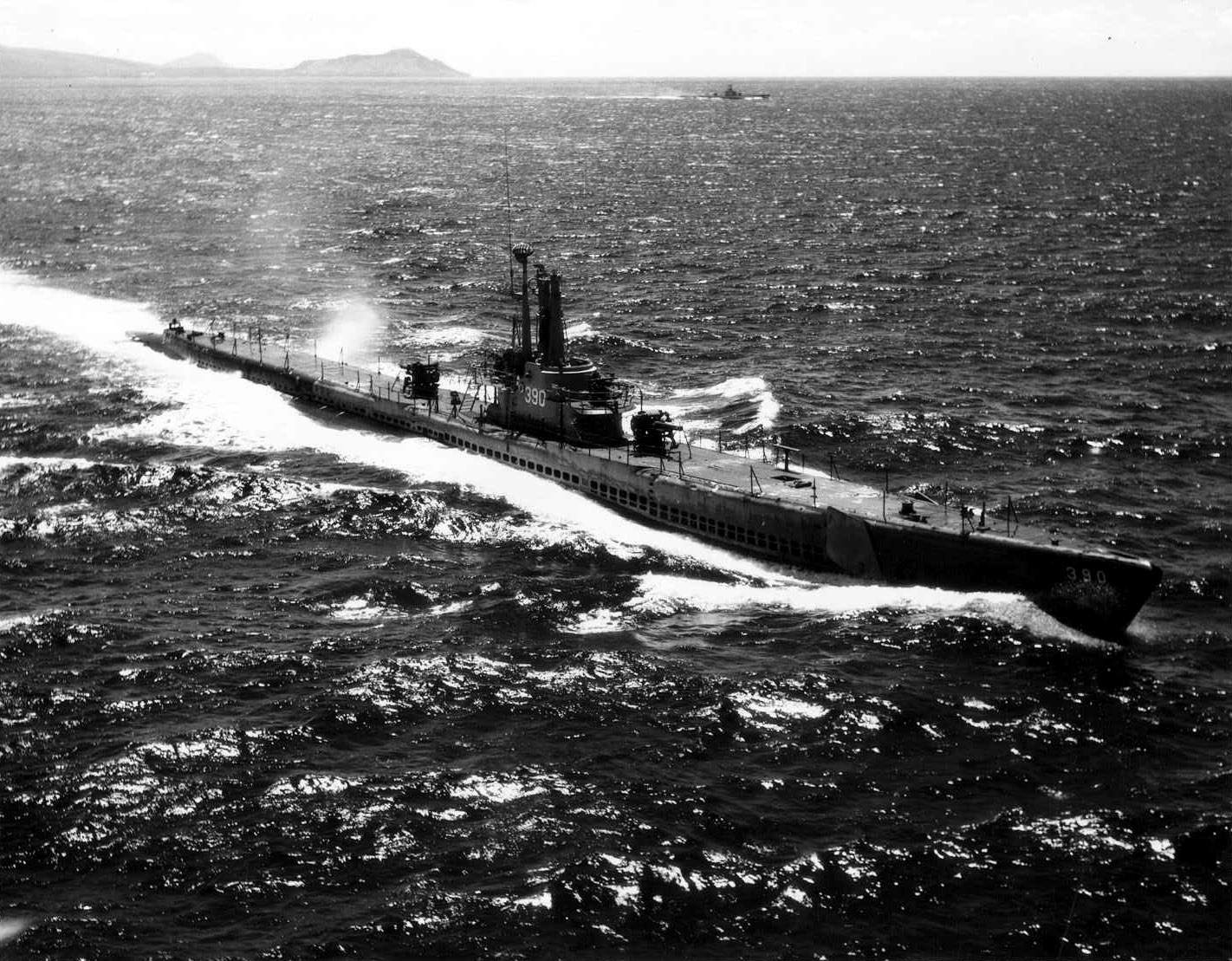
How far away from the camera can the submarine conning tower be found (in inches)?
2709

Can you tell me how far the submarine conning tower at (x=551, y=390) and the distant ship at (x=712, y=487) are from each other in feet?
0.28

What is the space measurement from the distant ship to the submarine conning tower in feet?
0.28


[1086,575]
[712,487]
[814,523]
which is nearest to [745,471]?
[712,487]

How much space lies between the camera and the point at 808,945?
33625mm

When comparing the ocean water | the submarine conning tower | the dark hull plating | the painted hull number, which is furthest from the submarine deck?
the ocean water

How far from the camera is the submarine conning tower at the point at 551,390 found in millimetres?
68812

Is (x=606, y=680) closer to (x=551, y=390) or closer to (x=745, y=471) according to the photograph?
(x=745, y=471)

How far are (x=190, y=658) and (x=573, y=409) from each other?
86.8ft

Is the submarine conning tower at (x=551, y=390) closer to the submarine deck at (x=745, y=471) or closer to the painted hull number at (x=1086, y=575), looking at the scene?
the submarine deck at (x=745, y=471)

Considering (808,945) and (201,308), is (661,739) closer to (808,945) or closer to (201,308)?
(808,945)

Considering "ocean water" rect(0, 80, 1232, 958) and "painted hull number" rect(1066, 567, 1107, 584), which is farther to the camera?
"painted hull number" rect(1066, 567, 1107, 584)

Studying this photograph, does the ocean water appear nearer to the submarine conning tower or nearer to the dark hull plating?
the dark hull plating

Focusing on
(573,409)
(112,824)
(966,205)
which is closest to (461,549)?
(573,409)

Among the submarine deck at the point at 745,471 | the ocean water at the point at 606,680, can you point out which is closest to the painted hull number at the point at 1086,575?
the submarine deck at the point at 745,471
